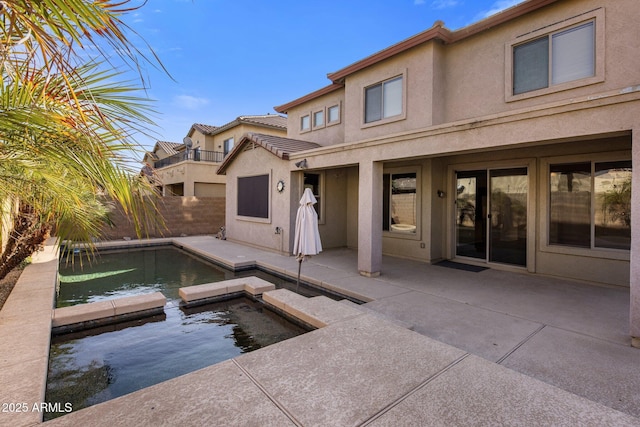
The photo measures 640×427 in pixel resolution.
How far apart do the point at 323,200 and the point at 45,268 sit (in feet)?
28.7

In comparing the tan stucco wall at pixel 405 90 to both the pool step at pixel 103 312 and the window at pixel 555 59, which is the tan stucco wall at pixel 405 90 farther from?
the pool step at pixel 103 312

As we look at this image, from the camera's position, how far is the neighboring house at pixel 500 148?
5.96 m

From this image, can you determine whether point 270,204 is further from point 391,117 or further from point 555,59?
point 555,59

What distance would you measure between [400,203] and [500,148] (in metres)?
5.07

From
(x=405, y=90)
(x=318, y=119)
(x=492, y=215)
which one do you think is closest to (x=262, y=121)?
(x=318, y=119)

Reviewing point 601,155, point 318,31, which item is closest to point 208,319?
point 601,155

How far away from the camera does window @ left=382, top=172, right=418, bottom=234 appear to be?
1075 centimetres

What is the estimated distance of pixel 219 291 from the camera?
7.21 m

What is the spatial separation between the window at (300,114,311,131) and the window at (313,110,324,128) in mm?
377

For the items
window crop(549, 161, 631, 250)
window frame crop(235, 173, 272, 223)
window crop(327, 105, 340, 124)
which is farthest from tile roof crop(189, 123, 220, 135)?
window crop(549, 161, 631, 250)

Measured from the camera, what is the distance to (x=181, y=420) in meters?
2.69

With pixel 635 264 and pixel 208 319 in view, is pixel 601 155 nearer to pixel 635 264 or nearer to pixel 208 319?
pixel 635 264

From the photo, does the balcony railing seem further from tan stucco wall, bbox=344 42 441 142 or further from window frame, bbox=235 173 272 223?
tan stucco wall, bbox=344 42 441 142

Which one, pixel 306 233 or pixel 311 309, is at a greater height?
pixel 306 233
